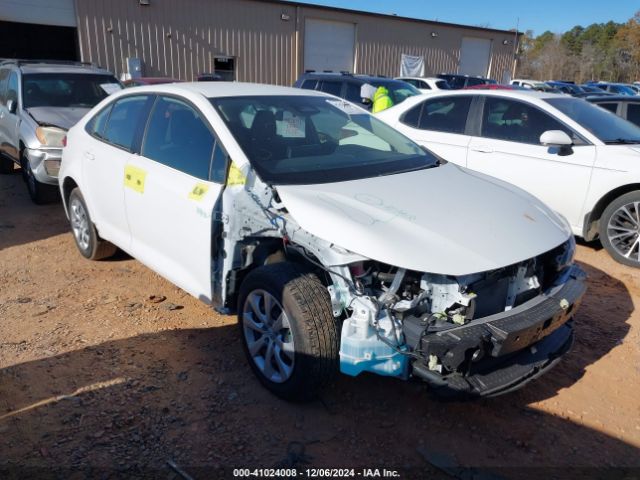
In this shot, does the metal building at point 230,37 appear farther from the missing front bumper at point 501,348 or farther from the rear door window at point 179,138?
the missing front bumper at point 501,348

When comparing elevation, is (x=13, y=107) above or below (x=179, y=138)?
below

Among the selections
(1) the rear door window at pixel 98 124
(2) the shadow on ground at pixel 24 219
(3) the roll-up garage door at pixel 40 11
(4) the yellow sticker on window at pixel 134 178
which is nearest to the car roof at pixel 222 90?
(1) the rear door window at pixel 98 124

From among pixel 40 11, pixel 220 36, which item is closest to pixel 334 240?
pixel 40 11

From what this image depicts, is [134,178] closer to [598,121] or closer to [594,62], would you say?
[598,121]

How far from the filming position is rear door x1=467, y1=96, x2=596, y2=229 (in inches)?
211

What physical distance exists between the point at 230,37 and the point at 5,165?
43.2 feet

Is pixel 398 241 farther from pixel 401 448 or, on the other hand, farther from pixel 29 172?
pixel 29 172

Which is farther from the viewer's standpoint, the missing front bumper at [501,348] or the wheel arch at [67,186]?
the wheel arch at [67,186]

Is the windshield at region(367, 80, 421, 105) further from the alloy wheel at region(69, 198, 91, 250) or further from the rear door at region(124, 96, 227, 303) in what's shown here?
the rear door at region(124, 96, 227, 303)

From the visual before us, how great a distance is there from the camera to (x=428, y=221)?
279cm

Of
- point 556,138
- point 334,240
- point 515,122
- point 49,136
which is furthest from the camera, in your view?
point 49,136

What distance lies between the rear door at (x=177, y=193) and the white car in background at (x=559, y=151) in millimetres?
3524

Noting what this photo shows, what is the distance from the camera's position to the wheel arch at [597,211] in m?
5.23

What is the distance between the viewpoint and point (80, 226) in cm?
506
